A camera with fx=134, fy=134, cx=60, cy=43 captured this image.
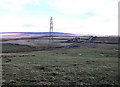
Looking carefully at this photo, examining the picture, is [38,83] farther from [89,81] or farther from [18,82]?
[89,81]

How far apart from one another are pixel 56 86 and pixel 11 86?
3.29 meters

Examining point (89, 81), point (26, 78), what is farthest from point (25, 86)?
point (89, 81)

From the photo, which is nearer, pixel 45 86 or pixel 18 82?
pixel 45 86

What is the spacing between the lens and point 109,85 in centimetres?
1042

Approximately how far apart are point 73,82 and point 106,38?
8604 cm

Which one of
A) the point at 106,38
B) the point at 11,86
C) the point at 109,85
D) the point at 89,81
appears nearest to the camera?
the point at 11,86

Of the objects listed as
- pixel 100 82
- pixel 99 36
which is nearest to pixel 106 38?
pixel 99 36

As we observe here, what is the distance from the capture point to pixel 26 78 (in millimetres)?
11477

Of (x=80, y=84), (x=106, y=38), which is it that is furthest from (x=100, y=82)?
(x=106, y=38)

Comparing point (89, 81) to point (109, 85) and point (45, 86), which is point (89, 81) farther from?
point (45, 86)

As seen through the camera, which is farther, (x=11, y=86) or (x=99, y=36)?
(x=99, y=36)

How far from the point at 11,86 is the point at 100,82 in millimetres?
6960

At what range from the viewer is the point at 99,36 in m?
93.4

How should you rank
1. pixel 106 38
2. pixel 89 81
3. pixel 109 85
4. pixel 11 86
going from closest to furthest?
pixel 11 86
pixel 109 85
pixel 89 81
pixel 106 38
